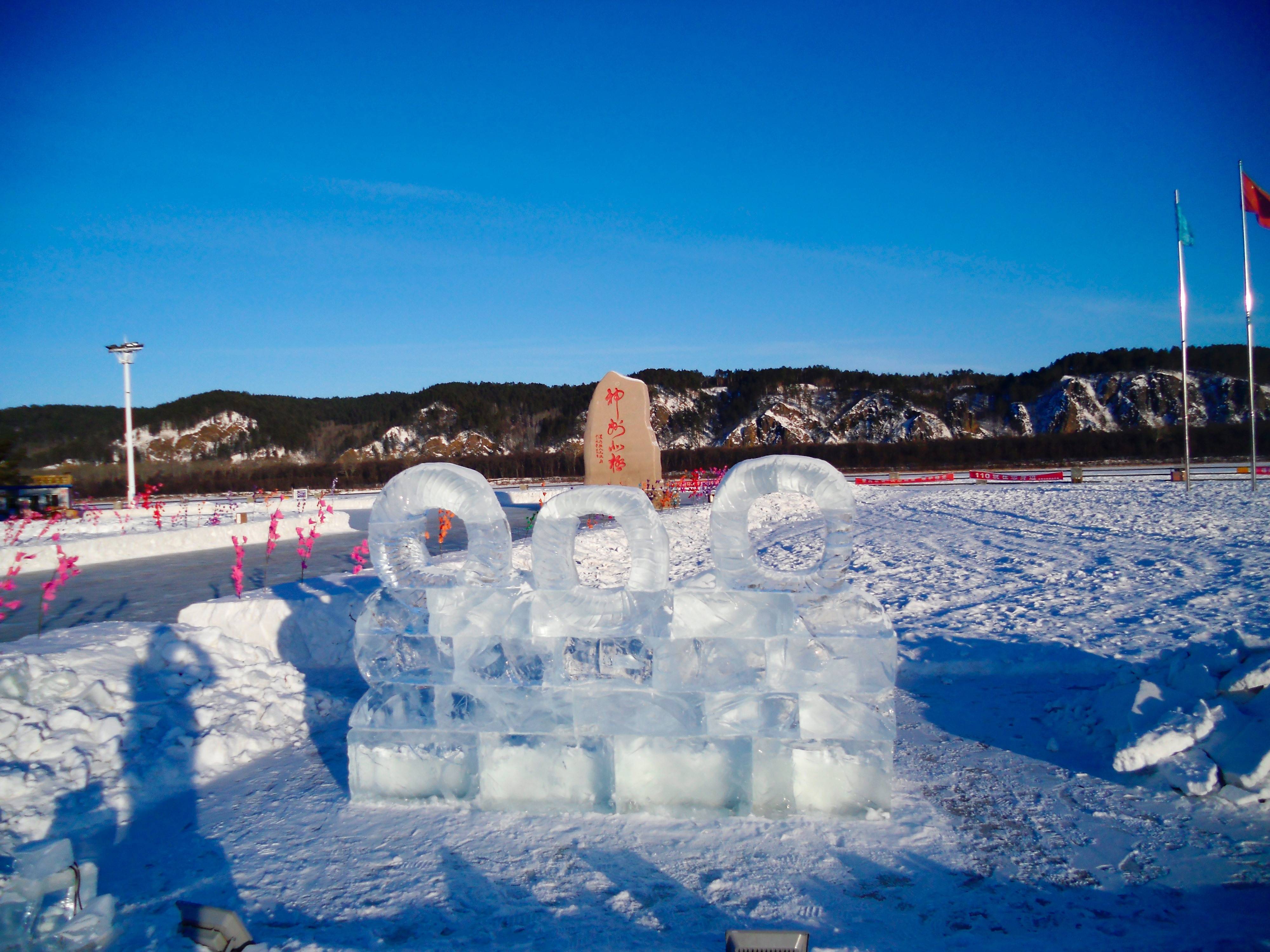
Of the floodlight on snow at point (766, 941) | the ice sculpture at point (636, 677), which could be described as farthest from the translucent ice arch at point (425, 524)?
the floodlight on snow at point (766, 941)

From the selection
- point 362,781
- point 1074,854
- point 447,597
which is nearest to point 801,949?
point 1074,854

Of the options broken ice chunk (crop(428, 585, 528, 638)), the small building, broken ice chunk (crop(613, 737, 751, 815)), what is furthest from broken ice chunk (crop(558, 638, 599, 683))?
the small building

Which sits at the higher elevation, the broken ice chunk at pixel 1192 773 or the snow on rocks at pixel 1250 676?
the snow on rocks at pixel 1250 676

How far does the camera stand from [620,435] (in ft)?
63.1

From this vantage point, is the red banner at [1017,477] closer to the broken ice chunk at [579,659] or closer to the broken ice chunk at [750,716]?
the broken ice chunk at [750,716]

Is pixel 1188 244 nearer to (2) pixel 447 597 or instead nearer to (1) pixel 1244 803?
(1) pixel 1244 803

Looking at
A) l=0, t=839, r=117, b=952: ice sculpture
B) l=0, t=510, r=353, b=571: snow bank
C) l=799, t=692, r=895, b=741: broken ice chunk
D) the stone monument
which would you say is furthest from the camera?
the stone monument

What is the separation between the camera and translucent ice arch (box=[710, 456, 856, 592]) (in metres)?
3.97

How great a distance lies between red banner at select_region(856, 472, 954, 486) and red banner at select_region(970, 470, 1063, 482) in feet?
3.75

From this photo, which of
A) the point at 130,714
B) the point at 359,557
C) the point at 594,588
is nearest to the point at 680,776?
the point at 594,588

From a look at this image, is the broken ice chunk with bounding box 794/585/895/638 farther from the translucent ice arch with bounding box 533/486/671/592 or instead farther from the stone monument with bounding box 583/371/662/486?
the stone monument with bounding box 583/371/662/486

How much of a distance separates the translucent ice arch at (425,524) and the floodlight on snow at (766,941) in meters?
2.34

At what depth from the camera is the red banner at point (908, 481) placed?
87.8 feet

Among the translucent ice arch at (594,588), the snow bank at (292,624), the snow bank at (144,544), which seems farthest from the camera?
the snow bank at (144,544)
